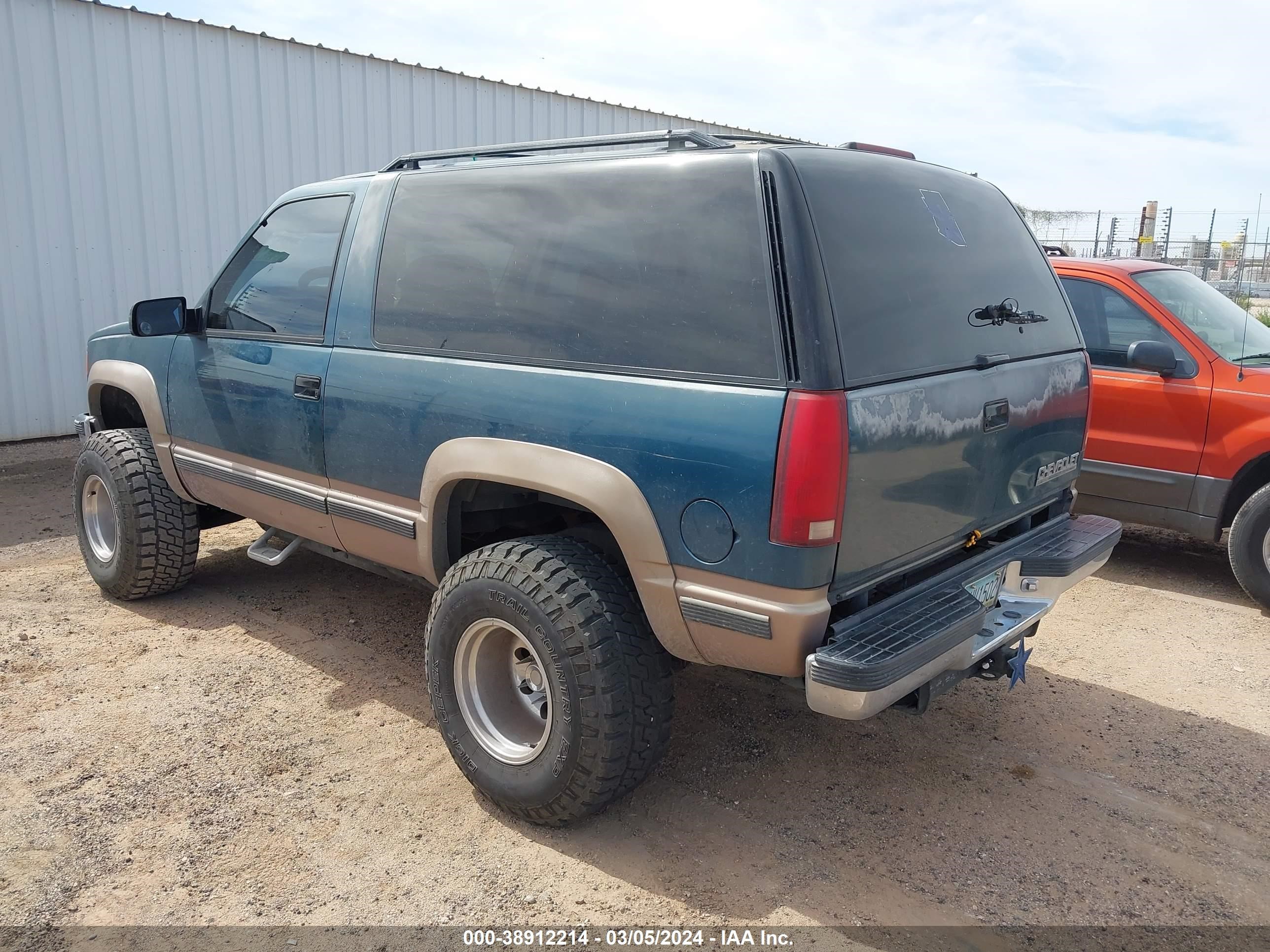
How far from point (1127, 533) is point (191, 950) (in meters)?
6.25

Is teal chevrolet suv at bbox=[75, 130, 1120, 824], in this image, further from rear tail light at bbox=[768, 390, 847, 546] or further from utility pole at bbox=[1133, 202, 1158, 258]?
utility pole at bbox=[1133, 202, 1158, 258]

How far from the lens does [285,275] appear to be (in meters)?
4.04

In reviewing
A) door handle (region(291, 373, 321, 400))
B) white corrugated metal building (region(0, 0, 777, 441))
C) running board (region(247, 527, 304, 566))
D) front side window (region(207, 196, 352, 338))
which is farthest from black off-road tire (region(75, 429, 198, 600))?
white corrugated metal building (region(0, 0, 777, 441))

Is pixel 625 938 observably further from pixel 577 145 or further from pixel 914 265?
pixel 577 145

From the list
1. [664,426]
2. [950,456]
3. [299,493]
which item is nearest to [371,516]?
[299,493]

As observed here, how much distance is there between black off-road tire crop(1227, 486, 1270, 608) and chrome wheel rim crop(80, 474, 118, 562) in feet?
19.3

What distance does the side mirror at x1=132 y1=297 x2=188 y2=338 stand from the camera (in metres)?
4.21

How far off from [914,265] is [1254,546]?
333 cm

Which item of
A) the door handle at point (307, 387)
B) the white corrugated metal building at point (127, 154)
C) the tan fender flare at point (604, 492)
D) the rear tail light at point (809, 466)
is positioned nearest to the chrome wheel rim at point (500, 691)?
the tan fender flare at point (604, 492)

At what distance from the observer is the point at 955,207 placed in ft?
10.8

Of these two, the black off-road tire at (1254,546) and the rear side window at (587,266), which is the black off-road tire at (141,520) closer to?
the rear side window at (587,266)

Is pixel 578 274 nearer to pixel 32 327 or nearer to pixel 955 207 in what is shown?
pixel 955 207

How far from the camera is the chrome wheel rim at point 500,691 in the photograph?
3141 millimetres

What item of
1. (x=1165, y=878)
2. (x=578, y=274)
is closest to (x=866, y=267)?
(x=578, y=274)
